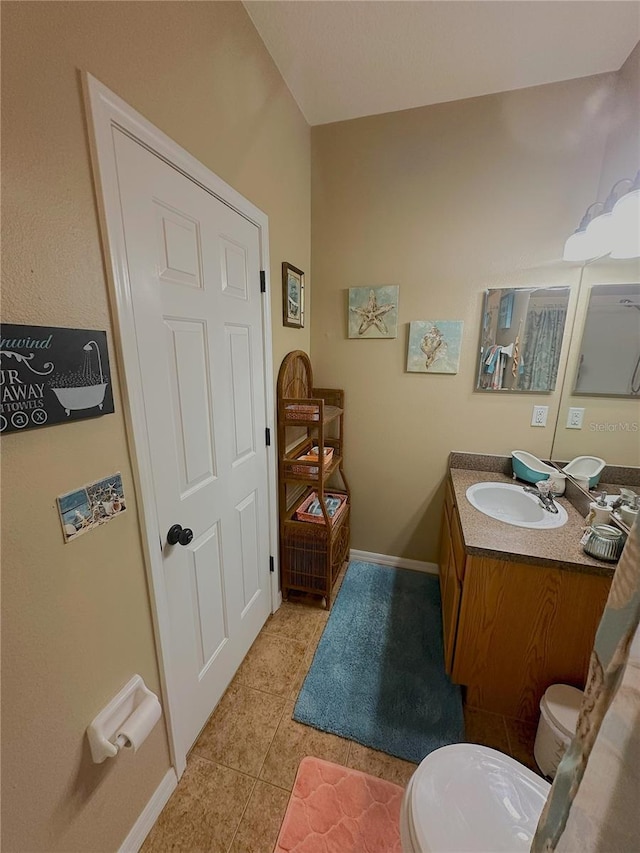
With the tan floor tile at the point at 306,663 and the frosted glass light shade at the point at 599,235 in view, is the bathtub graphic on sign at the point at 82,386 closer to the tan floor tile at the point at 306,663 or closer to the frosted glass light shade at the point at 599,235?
the tan floor tile at the point at 306,663

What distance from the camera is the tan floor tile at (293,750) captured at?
4.02 ft

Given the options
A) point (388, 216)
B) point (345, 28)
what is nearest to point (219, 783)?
point (388, 216)

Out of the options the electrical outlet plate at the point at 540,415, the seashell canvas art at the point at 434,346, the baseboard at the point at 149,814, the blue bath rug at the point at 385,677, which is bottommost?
the blue bath rug at the point at 385,677

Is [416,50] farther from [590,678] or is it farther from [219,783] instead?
[219,783]

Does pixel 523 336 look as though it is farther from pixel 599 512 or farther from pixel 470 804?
pixel 470 804

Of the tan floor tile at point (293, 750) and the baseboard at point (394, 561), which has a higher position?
the baseboard at point (394, 561)

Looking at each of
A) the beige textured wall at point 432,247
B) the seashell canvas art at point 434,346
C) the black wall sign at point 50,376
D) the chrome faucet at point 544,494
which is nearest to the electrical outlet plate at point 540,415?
the beige textured wall at point 432,247

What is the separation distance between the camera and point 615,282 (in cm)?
158

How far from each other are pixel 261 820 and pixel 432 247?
2662 millimetres

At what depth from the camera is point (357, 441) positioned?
2.29m

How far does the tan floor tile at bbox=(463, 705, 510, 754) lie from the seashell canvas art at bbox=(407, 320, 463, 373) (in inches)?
66.9

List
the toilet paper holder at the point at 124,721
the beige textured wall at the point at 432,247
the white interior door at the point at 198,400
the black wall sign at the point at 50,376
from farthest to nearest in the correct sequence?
the beige textured wall at the point at 432,247 < the white interior door at the point at 198,400 < the toilet paper holder at the point at 124,721 < the black wall sign at the point at 50,376

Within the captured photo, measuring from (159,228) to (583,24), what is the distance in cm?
189

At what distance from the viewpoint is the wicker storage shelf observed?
1800 mm
